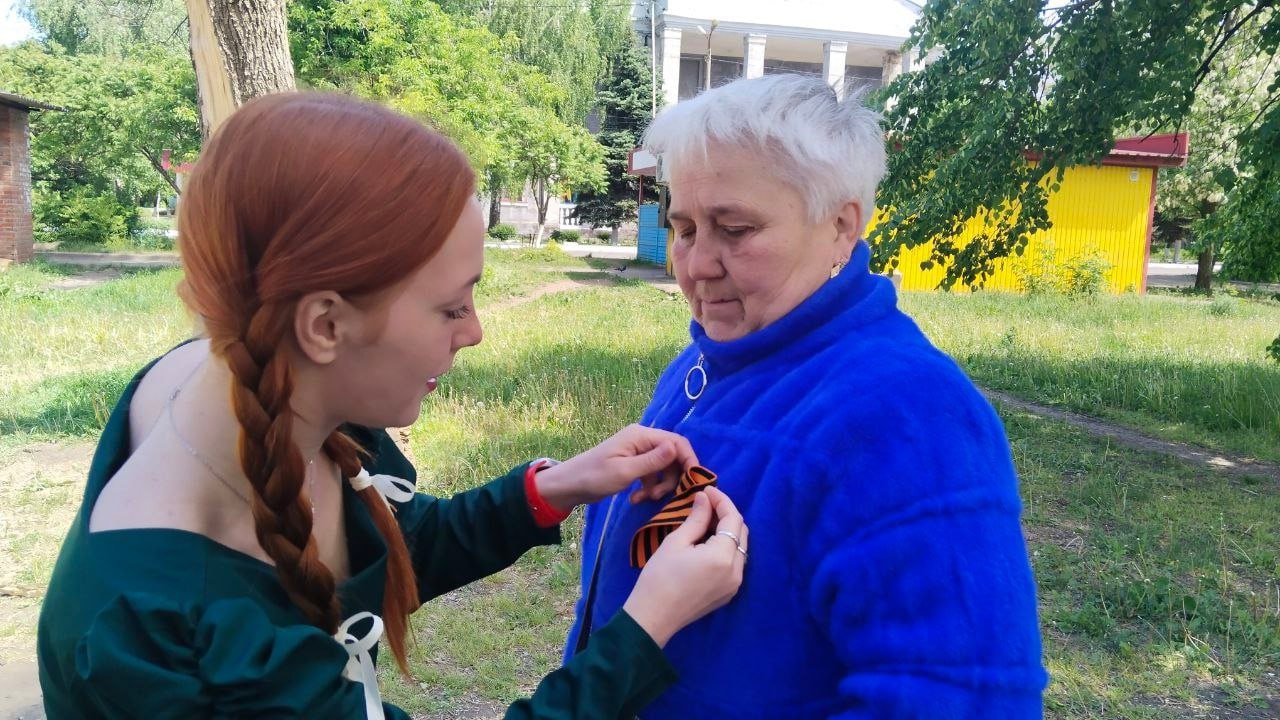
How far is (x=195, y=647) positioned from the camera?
1.19m

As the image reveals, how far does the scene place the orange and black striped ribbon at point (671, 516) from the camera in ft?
5.34

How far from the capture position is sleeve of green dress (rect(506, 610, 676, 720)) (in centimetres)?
134

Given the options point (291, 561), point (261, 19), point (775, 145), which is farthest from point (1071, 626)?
point (261, 19)

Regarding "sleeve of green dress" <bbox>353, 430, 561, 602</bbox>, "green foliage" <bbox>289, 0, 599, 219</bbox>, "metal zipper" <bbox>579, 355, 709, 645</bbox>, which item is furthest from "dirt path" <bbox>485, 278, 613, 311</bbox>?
"metal zipper" <bbox>579, 355, 709, 645</bbox>

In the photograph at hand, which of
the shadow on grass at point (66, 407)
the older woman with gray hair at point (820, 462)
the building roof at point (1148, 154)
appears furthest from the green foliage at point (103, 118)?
the older woman with gray hair at point (820, 462)

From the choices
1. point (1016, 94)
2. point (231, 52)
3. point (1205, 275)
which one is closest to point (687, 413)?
point (231, 52)

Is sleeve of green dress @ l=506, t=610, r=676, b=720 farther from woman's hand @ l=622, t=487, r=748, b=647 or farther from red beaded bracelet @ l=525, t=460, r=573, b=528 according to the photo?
red beaded bracelet @ l=525, t=460, r=573, b=528

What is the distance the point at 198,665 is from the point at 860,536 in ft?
3.06

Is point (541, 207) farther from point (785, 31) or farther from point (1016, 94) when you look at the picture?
point (1016, 94)

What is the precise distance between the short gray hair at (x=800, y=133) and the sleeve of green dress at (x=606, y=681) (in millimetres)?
806

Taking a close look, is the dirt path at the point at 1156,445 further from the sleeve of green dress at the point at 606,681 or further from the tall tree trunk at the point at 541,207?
the tall tree trunk at the point at 541,207

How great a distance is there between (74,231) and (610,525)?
34499mm

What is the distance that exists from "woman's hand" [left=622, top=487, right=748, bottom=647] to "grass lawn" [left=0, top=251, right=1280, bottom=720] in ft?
9.28

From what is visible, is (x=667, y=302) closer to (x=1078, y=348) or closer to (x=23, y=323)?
(x=1078, y=348)
